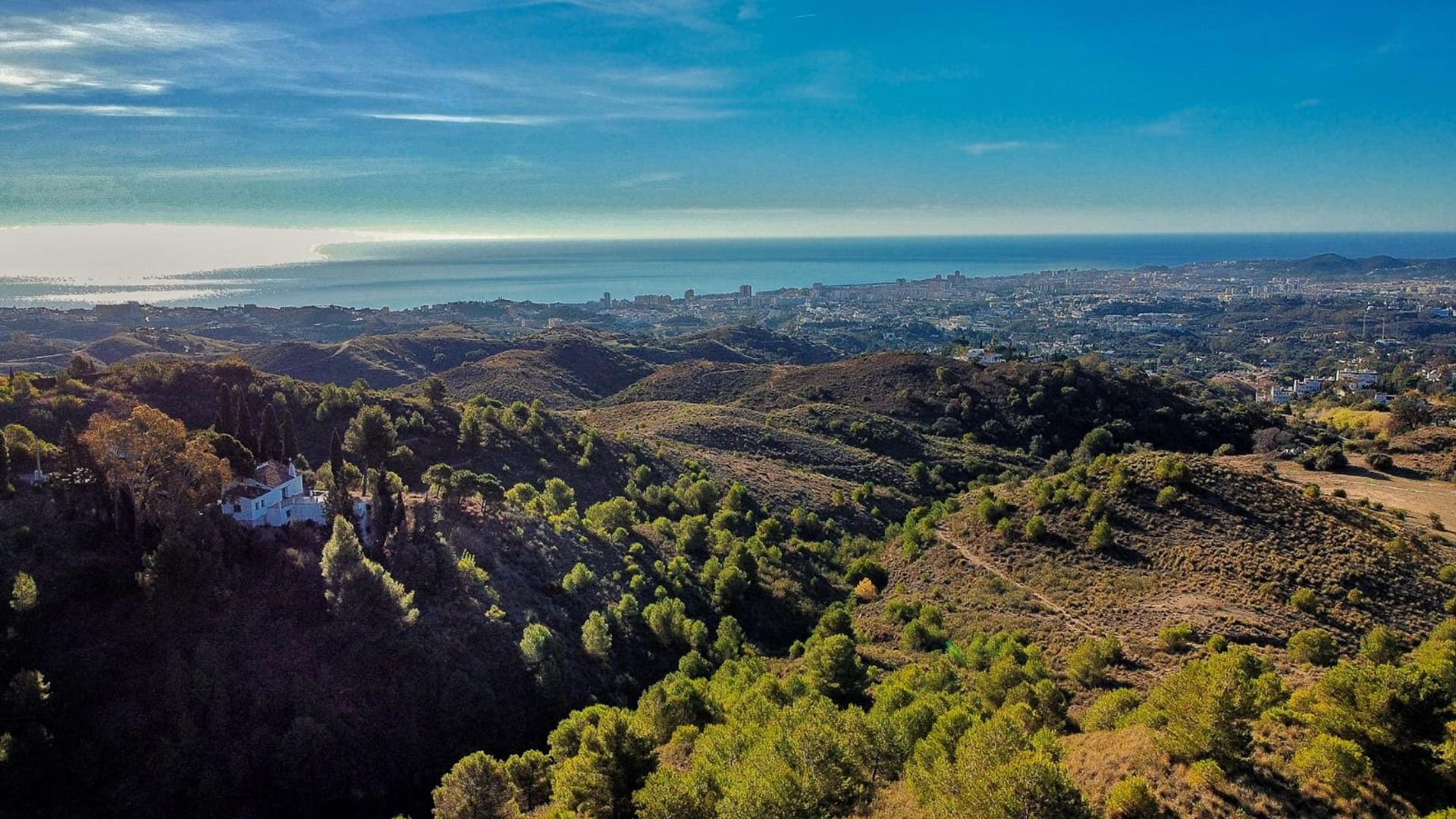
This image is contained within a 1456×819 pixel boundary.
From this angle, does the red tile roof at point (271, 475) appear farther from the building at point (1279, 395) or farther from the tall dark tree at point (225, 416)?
the building at point (1279, 395)

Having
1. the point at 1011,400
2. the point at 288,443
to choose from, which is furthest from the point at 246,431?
the point at 1011,400

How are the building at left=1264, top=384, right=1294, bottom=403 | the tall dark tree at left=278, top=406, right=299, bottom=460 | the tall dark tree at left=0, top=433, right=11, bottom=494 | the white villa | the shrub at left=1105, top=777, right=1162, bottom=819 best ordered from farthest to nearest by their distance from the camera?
1. the building at left=1264, top=384, right=1294, bottom=403
2. the tall dark tree at left=278, top=406, right=299, bottom=460
3. the white villa
4. the tall dark tree at left=0, top=433, right=11, bottom=494
5. the shrub at left=1105, top=777, right=1162, bottom=819

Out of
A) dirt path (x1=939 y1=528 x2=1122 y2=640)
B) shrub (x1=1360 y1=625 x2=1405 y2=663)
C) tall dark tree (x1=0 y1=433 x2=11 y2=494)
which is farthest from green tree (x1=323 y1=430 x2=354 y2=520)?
shrub (x1=1360 y1=625 x2=1405 y2=663)

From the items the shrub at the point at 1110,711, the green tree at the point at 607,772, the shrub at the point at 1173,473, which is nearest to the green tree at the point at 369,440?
the green tree at the point at 607,772

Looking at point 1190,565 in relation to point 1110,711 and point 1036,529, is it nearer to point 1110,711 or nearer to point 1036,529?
point 1036,529

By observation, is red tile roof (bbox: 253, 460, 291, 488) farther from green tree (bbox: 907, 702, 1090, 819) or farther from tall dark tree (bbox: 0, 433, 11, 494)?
green tree (bbox: 907, 702, 1090, 819)
